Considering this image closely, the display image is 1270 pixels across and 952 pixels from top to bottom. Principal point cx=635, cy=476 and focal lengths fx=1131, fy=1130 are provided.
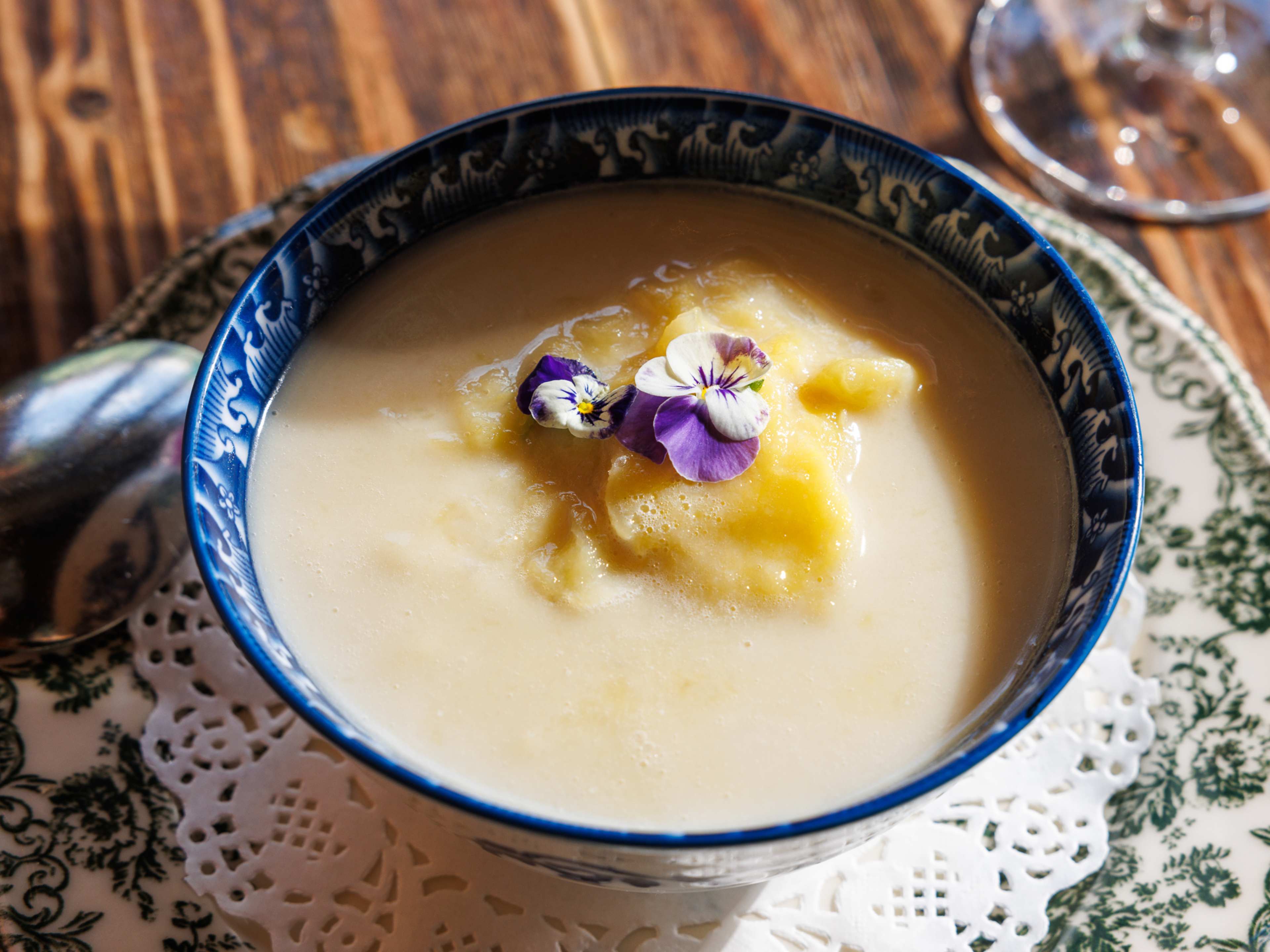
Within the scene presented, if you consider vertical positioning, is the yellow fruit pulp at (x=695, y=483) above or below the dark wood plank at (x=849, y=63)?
below

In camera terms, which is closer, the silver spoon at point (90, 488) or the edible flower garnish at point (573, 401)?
the edible flower garnish at point (573, 401)

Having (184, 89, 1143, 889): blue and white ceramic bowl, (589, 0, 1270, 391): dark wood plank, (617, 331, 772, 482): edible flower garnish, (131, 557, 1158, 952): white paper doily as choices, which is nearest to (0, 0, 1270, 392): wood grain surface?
(589, 0, 1270, 391): dark wood plank

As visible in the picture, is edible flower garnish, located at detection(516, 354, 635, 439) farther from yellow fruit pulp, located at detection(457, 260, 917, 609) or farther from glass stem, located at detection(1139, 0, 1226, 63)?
glass stem, located at detection(1139, 0, 1226, 63)

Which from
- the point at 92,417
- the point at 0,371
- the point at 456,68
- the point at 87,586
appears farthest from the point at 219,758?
the point at 456,68

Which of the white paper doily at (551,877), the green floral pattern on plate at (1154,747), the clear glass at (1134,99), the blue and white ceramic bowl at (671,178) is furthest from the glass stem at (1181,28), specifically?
the white paper doily at (551,877)

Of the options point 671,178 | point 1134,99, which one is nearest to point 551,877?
point 671,178

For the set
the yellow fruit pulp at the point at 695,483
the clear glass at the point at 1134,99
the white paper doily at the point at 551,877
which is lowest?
the white paper doily at the point at 551,877

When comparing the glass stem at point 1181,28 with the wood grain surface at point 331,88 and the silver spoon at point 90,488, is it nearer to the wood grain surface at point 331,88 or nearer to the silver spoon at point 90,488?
the wood grain surface at point 331,88

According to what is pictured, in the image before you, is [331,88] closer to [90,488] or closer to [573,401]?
[90,488]
